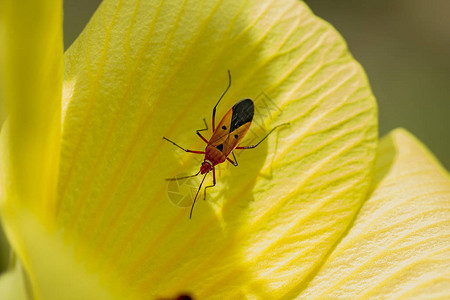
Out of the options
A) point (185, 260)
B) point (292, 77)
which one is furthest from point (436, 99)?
point (185, 260)

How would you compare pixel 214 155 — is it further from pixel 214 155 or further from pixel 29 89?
pixel 29 89

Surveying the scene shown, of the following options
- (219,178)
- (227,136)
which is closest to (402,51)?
(227,136)

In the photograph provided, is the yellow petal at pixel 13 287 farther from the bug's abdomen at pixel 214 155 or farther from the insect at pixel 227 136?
the bug's abdomen at pixel 214 155

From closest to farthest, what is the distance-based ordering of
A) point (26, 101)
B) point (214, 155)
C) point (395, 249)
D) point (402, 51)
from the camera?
point (26, 101) < point (395, 249) < point (214, 155) < point (402, 51)

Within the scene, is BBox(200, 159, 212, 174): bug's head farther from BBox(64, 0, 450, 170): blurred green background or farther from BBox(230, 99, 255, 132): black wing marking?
BBox(64, 0, 450, 170): blurred green background

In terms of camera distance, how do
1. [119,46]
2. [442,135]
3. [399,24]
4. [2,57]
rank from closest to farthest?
[2,57] → [119,46] → [442,135] → [399,24]

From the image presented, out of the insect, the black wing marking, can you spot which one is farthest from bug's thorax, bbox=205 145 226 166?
the black wing marking

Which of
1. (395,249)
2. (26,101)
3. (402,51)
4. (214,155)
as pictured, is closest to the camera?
(26,101)

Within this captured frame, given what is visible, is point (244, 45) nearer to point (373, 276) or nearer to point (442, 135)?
point (373, 276)
